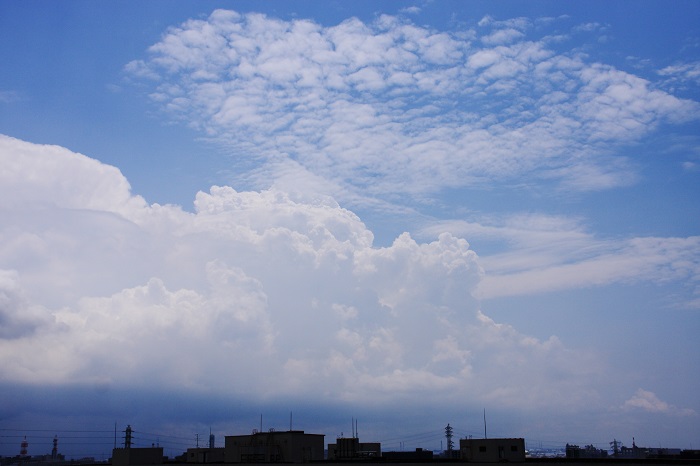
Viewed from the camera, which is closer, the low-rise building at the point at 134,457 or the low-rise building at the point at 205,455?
the low-rise building at the point at 134,457

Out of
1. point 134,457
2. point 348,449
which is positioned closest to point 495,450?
point 348,449

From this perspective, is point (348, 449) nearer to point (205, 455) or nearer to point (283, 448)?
point (283, 448)

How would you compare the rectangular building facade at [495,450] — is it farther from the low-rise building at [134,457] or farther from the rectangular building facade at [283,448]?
the low-rise building at [134,457]

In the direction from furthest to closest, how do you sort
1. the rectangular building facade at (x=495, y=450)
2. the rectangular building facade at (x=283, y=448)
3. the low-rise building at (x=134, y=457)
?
1. the low-rise building at (x=134, y=457)
2. the rectangular building facade at (x=283, y=448)
3. the rectangular building facade at (x=495, y=450)

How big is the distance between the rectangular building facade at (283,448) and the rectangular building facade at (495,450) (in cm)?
2691

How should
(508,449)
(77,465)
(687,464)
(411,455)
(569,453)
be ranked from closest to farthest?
(687,464)
(508,449)
(411,455)
(569,453)
(77,465)

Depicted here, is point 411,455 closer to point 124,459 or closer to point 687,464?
point 687,464

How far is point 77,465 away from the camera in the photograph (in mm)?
191750

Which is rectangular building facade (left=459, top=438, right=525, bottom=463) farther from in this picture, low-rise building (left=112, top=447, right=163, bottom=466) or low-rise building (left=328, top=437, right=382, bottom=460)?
low-rise building (left=112, top=447, right=163, bottom=466)

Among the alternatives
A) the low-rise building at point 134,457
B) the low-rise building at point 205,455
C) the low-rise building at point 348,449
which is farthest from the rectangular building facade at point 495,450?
the low-rise building at point 134,457

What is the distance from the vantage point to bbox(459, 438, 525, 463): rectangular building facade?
100m

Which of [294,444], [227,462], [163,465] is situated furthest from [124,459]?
[294,444]

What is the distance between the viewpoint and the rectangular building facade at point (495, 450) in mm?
100225

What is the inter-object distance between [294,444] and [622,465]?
54.8m
